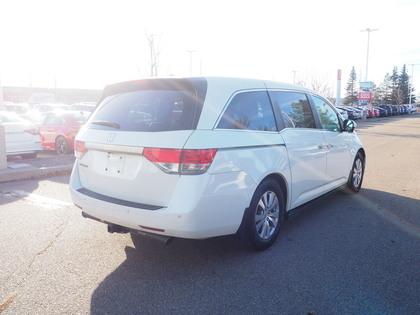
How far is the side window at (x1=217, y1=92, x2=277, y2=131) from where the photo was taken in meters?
3.43

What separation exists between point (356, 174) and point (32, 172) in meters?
6.39

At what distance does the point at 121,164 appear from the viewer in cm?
332

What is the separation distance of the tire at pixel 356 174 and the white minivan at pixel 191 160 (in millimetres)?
2189

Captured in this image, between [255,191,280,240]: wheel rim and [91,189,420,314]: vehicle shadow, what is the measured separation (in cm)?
21

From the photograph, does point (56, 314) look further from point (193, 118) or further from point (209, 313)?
point (193, 118)

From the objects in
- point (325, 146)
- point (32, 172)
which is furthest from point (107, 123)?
point (32, 172)

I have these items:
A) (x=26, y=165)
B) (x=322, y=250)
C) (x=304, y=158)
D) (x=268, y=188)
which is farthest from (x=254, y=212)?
(x=26, y=165)

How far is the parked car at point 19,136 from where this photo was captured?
8906mm

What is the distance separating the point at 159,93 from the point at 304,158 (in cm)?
201

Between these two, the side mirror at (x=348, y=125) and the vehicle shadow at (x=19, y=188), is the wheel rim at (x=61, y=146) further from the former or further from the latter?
the side mirror at (x=348, y=125)

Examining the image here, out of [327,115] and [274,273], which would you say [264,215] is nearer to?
[274,273]

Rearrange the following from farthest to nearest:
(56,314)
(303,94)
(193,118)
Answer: (303,94), (193,118), (56,314)

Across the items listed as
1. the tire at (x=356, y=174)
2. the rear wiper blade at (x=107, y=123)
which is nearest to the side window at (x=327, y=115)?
the tire at (x=356, y=174)

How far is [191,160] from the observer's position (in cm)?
298
